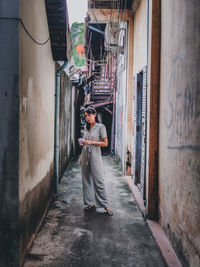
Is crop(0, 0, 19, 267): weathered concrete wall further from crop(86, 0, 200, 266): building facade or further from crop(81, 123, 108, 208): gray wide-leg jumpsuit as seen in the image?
crop(81, 123, 108, 208): gray wide-leg jumpsuit

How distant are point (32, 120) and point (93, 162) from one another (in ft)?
6.20

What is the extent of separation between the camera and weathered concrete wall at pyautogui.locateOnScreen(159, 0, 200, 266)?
9.73 ft

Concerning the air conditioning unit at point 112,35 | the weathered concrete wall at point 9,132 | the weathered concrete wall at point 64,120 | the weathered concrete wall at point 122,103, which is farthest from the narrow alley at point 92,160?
the air conditioning unit at point 112,35

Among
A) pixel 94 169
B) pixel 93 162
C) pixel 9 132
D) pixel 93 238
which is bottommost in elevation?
pixel 93 238

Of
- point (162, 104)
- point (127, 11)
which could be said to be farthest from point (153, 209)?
point (127, 11)

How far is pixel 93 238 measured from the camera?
14.3 feet

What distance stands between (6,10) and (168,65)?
256cm

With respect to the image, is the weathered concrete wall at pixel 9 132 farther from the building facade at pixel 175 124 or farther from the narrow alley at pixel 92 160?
the building facade at pixel 175 124

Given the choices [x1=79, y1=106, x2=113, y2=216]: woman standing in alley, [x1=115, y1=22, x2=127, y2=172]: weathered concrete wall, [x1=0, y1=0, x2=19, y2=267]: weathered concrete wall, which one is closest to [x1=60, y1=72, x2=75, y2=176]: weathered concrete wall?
[x1=115, y1=22, x2=127, y2=172]: weathered concrete wall

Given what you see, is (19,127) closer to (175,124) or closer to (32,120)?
(32,120)

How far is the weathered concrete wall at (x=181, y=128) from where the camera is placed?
296 cm

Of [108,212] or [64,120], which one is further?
[64,120]

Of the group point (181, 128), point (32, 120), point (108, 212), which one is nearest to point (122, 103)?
point (108, 212)

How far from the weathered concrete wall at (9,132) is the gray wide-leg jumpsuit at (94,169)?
245 centimetres
